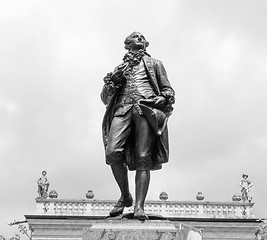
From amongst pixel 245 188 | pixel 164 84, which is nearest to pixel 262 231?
pixel 245 188

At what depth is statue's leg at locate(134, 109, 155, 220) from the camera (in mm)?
7547

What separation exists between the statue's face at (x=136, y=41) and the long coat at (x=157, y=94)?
202 millimetres

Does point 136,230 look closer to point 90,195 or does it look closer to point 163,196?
point 90,195

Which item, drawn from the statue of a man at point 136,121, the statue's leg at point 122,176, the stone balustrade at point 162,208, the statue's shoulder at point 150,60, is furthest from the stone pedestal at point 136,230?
the stone balustrade at point 162,208

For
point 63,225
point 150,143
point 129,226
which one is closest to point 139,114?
point 150,143

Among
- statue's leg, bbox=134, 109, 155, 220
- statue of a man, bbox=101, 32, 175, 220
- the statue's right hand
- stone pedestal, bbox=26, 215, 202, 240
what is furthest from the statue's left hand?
stone pedestal, bbox=26, 215, 202, 240

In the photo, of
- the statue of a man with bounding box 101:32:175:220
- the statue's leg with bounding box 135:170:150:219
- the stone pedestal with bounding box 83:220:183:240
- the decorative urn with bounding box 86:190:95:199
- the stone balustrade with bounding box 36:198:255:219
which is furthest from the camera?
the decorative urn with bounding box 86:190:95:199

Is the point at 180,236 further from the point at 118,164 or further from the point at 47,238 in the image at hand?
the point at 47,238

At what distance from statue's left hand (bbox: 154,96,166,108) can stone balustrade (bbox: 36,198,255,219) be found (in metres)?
24.7

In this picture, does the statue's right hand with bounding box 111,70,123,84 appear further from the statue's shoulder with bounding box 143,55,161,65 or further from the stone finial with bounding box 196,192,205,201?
the stone finial with bounding box 196,192,205,201

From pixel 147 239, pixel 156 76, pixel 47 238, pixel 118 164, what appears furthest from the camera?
pixel 47 238

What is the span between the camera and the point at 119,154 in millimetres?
7609

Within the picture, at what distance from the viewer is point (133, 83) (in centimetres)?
798

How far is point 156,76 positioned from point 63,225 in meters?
24.8
